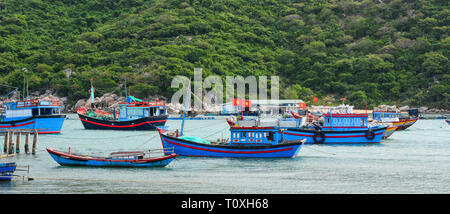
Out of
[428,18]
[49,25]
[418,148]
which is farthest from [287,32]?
[418,148]

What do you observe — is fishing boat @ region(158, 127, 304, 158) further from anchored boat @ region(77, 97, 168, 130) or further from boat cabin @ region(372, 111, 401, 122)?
boat cabin @ region(372, 111, 401, 122)

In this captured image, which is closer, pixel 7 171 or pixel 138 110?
pixel 7 171

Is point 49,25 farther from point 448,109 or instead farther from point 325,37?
point 448,109

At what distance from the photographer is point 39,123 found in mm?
59656

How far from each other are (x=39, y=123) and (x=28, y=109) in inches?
93.4

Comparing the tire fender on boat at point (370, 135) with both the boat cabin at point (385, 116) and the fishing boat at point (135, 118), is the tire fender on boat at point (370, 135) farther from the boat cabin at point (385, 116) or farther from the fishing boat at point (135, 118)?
the fishing boat at point (135, 118)

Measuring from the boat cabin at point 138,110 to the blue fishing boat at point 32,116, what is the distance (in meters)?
10.9

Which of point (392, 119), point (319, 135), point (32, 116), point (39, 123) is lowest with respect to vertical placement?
point (319, 135)

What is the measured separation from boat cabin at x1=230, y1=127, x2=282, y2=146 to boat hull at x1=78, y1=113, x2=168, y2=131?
31380 millimetres

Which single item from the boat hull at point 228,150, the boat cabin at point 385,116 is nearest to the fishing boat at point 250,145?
the boat hull at point 228,150
